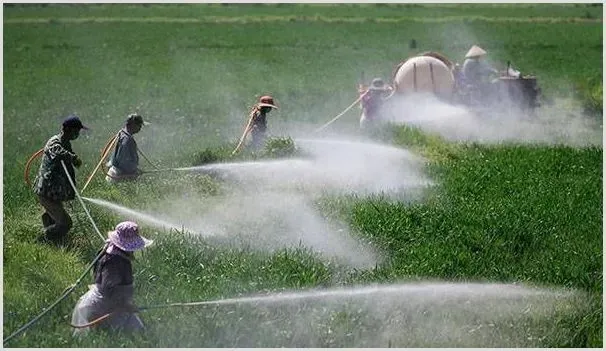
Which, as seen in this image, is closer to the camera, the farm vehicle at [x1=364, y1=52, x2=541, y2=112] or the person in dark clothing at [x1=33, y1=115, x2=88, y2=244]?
the person in dark clothing at [x1=33, y1=115, x2=88, y2=244]

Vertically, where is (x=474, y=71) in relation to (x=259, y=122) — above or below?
above

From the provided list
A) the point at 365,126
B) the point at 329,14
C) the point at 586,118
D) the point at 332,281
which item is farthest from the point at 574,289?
the point at 329,14

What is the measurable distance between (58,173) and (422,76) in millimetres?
9456

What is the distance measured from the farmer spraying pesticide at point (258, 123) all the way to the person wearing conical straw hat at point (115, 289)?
5040mm

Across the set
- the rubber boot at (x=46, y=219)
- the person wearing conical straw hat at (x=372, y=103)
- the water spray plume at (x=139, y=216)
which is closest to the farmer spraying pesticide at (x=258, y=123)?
the water spray plume at (x=139, y=216)

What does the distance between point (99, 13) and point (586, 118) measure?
2763 centimetres

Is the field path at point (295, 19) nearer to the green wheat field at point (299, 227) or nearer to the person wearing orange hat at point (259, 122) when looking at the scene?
the green wheat field at point (299, 227)

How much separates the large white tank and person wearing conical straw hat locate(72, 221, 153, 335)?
10.3 metres

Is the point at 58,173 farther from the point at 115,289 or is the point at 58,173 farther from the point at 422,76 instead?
the point at 422,76

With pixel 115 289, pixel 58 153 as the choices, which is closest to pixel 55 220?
pixel 58 153

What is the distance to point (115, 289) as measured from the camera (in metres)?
7.32

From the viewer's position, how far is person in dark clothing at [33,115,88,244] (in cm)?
888

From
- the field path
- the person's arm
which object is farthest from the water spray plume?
the field path

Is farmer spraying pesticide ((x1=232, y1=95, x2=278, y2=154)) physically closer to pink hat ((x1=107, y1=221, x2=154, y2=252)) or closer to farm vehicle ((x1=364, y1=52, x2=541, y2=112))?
farm vehicle ((x1=364, y1=52, x2=541, y2=112))
